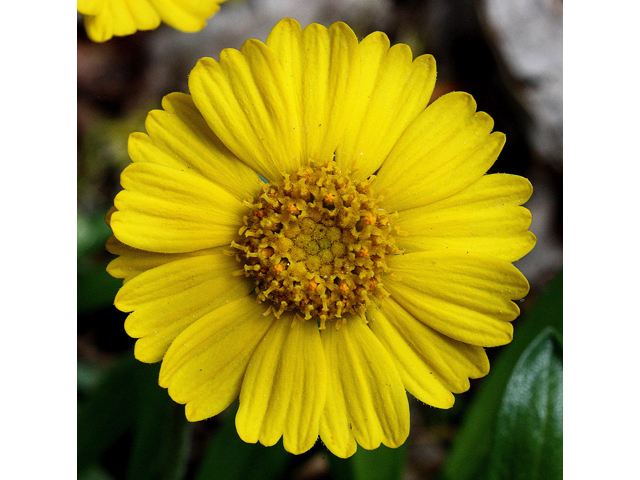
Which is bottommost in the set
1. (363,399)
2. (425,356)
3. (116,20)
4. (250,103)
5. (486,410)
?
(486,410)

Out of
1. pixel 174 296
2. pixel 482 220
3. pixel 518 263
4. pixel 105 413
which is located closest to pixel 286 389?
pixel 174 296

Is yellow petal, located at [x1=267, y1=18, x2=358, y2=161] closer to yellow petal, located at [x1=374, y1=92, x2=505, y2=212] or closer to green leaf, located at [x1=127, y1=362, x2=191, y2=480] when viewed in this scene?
yellow petal, located at [x1=374, y1=92, x2=505, y2=212]

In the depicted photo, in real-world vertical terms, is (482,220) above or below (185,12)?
below

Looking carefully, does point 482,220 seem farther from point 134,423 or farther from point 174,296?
point 134,423

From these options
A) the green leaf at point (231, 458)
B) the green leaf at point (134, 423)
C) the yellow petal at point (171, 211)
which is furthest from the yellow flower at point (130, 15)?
the green leaf at point (231, 458)

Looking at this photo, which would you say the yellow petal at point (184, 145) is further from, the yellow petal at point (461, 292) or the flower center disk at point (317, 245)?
the yellow petal at point (461, 292)

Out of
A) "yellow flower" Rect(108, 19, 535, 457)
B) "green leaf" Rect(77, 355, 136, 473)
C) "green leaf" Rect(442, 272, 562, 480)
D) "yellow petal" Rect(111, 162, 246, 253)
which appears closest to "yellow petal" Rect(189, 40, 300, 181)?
"yellow flower" Rect(108, 19, 535, 457)
